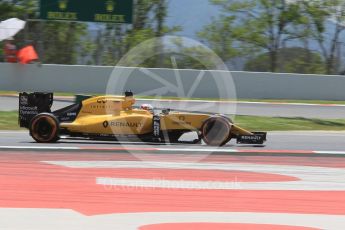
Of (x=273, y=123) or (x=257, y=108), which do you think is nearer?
(x=273, y=123)

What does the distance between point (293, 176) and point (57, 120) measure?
185 inches

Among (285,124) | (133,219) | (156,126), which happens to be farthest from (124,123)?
(285,124)

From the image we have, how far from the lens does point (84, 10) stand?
78.7ft

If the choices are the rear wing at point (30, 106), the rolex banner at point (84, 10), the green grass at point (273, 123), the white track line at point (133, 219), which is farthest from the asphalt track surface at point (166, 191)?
the rolex banner at point (84, 10)

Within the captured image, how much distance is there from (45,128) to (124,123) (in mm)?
1537

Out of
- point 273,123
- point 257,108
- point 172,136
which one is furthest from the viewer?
point 257,108

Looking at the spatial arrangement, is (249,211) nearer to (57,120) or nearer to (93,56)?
(57,120)

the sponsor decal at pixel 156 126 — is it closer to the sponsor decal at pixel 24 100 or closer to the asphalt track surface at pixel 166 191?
the asphalt track surface at pixel 166 191

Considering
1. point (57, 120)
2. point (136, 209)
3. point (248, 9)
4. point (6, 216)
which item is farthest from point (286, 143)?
point (248, 9)

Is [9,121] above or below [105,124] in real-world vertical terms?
below

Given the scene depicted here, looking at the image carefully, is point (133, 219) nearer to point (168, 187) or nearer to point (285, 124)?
point (168, 187)

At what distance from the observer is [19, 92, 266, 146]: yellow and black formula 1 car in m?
11.0

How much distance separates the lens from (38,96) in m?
11.6

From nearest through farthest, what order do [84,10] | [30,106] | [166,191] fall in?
[166,191]
[30,106]
[84,10]
